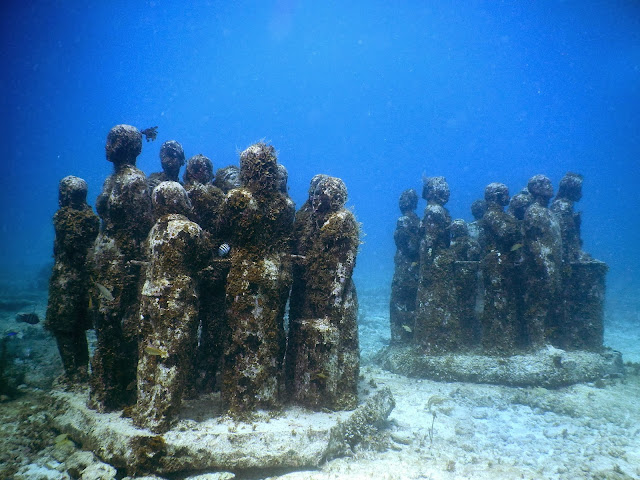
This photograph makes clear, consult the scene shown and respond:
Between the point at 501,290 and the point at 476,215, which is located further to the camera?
the point at 476,215

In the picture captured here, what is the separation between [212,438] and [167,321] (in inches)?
76.2

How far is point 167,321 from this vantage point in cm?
546

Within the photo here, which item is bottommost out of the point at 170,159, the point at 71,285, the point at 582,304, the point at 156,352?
the point at 156,352

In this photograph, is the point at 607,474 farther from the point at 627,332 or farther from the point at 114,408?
the point at 627,332

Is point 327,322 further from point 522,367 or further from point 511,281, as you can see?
point 511,281

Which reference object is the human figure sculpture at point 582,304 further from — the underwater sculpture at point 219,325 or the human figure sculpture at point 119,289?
the human figure sculpture at point 119,289

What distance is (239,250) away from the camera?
20.6 ft

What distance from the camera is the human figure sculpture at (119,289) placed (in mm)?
6164

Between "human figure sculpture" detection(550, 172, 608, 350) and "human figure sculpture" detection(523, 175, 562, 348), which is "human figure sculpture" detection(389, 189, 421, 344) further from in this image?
"human figure sculpture" detection(550, 172, 608, 350)

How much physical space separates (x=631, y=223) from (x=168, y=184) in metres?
232

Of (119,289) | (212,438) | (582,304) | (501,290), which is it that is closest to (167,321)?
(119,289)

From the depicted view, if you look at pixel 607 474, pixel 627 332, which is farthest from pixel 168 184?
pixel 627 332

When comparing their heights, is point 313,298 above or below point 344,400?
above

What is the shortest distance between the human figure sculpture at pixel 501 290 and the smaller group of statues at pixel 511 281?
3cm
